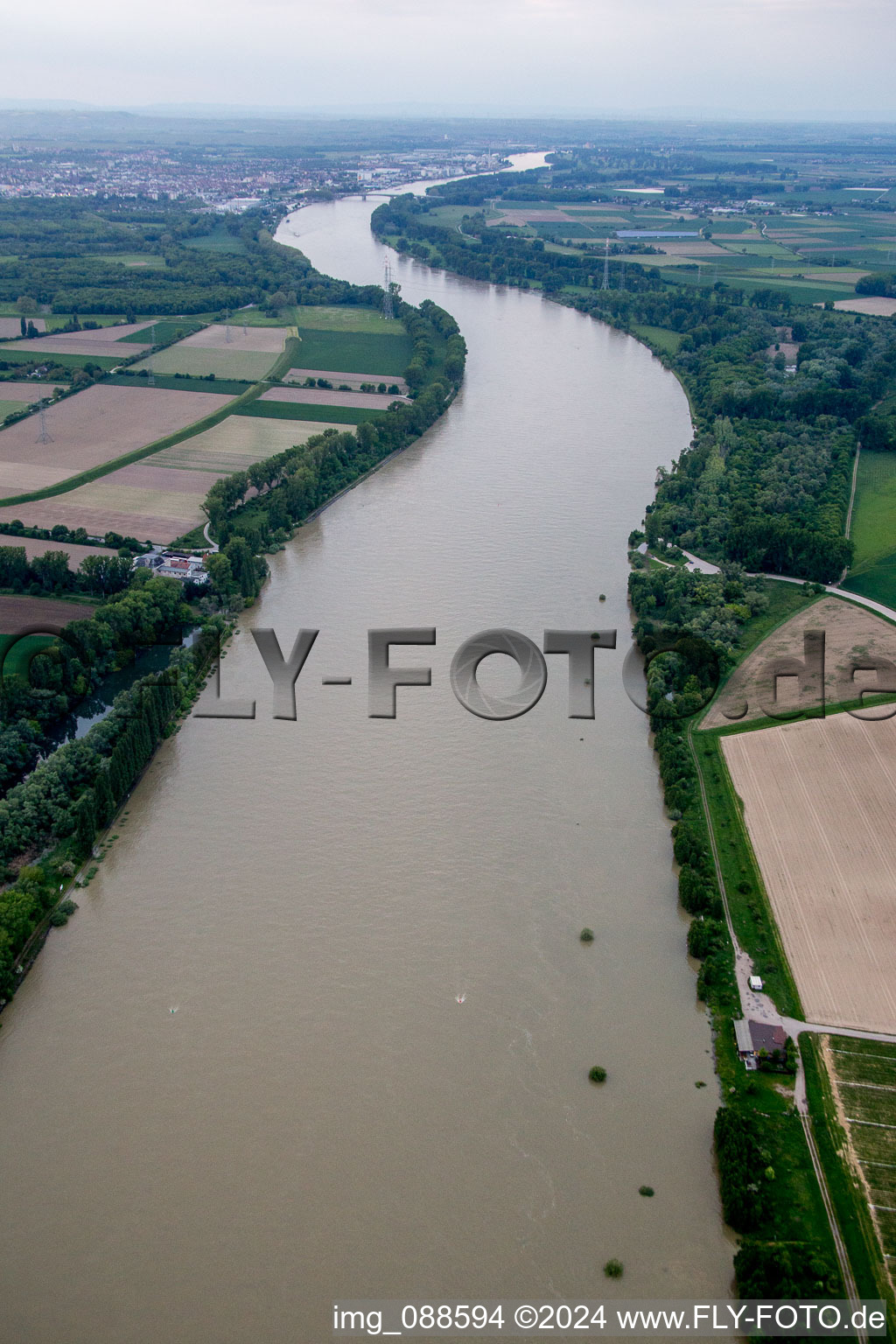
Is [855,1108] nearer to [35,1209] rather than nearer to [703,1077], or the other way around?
[703,1077]

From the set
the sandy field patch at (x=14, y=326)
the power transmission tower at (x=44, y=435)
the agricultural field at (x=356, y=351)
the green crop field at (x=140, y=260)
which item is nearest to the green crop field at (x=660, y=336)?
the agricultural field at (x=356, y=351)

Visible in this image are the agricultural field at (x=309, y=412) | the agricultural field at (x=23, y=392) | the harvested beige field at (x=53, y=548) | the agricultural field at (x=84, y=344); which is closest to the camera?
the harvested beige field at (x=53, y=548)

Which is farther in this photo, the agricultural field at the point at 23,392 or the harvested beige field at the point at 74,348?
the harvested beige field at the point at 74,348

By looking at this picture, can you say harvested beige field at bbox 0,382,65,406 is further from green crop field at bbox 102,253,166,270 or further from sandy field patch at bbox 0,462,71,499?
green crop field at bbox 102,253,166,270

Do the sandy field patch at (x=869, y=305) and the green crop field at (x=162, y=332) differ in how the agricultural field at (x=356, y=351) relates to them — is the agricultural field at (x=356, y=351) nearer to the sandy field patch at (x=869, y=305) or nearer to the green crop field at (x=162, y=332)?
the green crop field at (x=162, y=332)

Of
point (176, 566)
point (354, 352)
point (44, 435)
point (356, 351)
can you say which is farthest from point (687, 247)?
point (176, 566)

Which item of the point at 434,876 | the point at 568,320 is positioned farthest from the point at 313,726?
the point at 568,320

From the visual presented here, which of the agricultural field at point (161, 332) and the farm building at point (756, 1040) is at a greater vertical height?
the agricultural field at point (161, 332)
